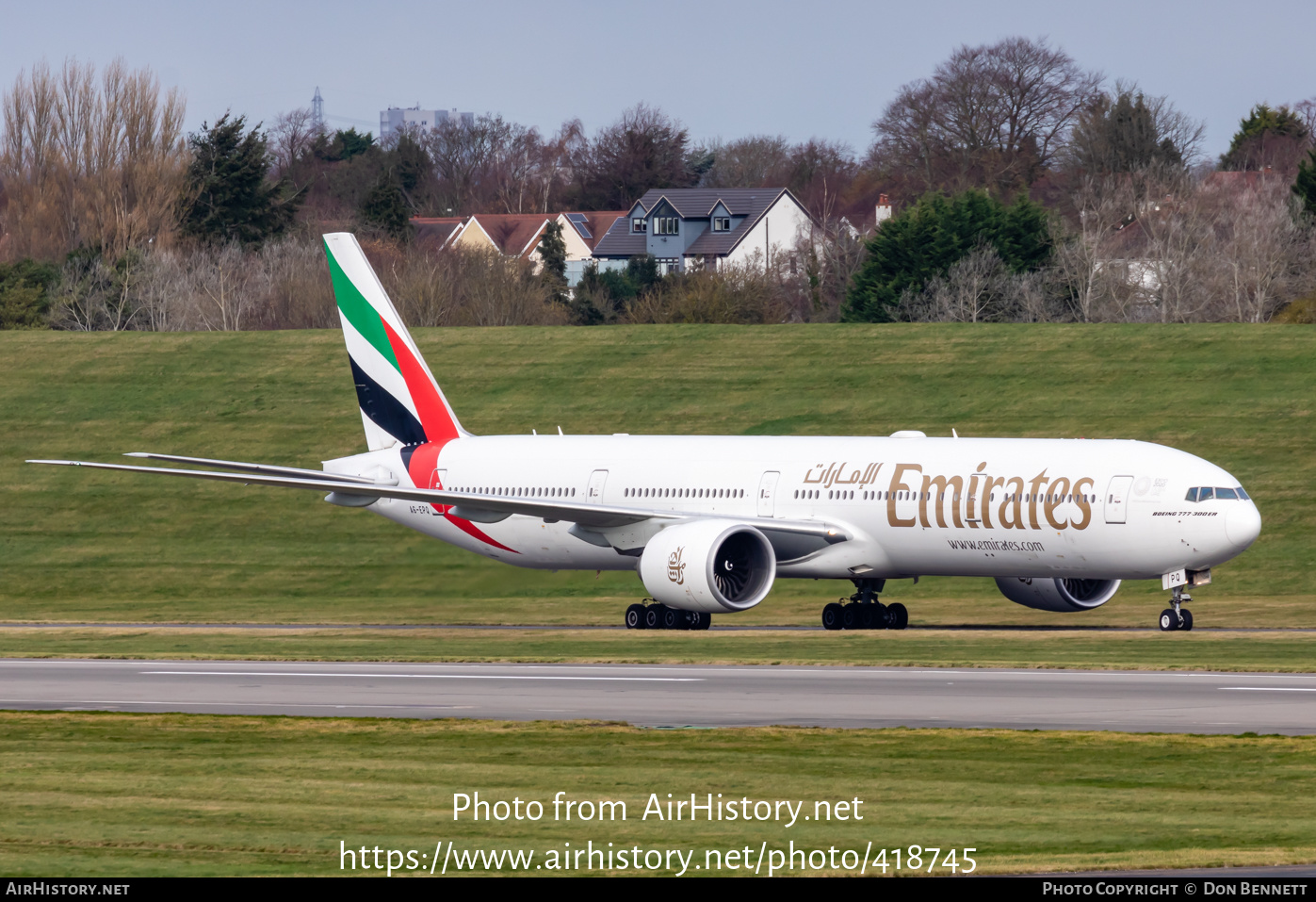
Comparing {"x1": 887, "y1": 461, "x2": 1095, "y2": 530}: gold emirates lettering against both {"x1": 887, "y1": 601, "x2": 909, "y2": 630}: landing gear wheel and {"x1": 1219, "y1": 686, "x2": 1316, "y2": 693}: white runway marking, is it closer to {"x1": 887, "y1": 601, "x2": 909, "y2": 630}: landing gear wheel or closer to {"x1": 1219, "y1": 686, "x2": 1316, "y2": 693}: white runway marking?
{"x1": 887, "y1": 601, "x2": 909, "y2": 630}: landing gear wheel

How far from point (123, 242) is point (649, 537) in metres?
69.5

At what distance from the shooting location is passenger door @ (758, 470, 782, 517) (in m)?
41.8

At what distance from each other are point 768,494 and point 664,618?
3.41 metres

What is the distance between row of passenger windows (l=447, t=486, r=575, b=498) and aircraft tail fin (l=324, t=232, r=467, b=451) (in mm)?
2380

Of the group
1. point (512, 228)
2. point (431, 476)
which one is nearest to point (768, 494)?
point (431, 476)

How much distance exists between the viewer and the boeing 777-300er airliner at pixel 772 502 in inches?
1458

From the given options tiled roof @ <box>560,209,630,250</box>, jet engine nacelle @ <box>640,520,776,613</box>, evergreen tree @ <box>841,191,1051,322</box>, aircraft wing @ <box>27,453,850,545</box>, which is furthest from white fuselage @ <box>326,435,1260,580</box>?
tiled roof @ <box>560,209,630,250</box>

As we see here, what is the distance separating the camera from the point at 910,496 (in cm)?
3922

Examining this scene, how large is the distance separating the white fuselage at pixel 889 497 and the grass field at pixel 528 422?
89.0 inches

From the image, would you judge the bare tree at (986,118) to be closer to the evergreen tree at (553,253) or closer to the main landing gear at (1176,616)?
the evergreen tree at (553,253)

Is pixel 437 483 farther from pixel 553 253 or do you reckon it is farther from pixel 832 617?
pixel 553 253

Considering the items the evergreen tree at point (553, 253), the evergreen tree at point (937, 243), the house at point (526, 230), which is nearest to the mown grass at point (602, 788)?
the evergreen tree at point (937, 243)
